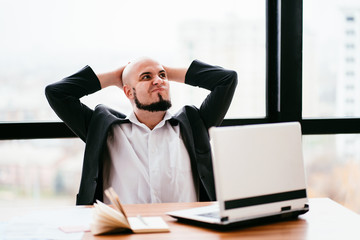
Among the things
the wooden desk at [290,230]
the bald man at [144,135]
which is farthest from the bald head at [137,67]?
the wooden desk at [290,230]

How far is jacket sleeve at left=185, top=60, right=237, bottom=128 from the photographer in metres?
2.31

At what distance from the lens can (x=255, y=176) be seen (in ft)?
4.54

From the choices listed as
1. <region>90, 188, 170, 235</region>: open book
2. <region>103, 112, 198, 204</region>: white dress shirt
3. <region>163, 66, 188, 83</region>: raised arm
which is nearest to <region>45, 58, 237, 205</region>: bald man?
<region>103, 112, 198, 204</region>: white dress shirt

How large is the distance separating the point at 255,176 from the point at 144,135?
3.14 feet

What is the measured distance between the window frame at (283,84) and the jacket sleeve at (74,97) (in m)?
0.29

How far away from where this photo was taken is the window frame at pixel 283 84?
99.7 inches

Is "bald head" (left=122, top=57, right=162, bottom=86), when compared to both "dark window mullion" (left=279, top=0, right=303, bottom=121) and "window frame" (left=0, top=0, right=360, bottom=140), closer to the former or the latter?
"window frame" (left=0, top=0, right=360, bottom=140)

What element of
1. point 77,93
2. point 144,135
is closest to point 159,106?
point 144,135

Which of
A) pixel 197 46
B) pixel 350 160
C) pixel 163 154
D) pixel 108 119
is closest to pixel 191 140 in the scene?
pixel 163 154

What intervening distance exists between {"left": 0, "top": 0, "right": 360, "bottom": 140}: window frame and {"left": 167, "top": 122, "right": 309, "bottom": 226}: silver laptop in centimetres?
115

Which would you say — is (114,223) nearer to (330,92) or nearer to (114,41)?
(114,41)

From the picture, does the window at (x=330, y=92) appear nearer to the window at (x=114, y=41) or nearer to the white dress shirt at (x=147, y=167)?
the window at (x=114, y=41)

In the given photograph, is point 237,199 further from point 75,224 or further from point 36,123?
point 36,123

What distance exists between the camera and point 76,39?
258 cm
